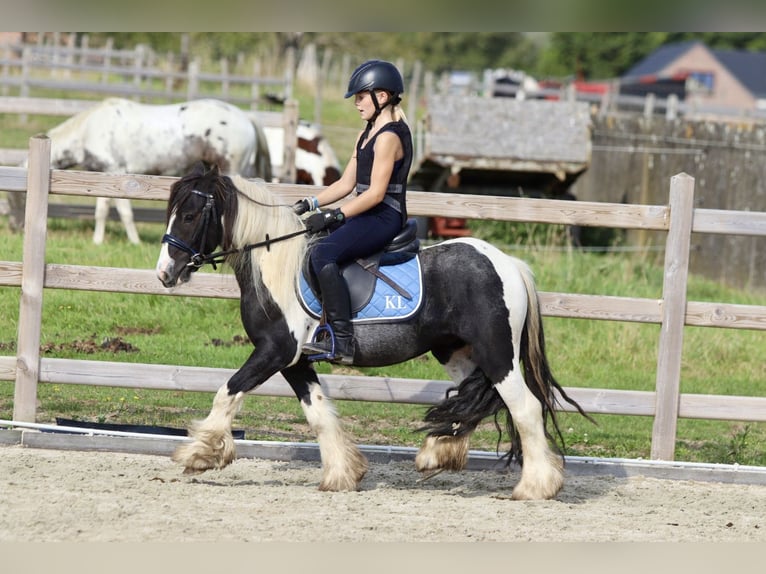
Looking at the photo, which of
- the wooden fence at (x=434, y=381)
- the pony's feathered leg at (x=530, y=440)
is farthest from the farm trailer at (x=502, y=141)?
the pony's feathered leg at (x=530, y=440)

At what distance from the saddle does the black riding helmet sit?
0.79 m

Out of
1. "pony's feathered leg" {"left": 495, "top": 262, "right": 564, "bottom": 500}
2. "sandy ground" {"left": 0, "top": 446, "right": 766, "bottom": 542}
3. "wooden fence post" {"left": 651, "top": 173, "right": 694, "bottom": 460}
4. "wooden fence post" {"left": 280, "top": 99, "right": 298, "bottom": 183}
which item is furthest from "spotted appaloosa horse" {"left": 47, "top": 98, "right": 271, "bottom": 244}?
"pony's feathered leg" {"left": 495, "top": 262, "right": 564, "bottom": 500}

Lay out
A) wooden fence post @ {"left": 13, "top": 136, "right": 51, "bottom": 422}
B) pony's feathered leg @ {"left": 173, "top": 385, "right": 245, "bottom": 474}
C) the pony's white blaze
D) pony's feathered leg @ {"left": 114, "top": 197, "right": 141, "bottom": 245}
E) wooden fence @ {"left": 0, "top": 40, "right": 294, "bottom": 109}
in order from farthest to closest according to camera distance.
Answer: wooden fence @ {"left": 0, "top": 40, "right": 294, "bottom": 109} < pony's feathered leg @ {"left": 114, "top": 197, "right": 141, "bottom": 245} < wooden fence post @ {"left": 13, "top": 136, "right": 51, "bottom": 422} < pony's feathered leg @ {"left": 173, "top": 385, "right": 245, "bottom": 474} < the pony's white blaze

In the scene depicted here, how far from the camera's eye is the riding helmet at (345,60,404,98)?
5605 mm

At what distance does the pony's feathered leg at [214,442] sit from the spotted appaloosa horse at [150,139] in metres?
7.98

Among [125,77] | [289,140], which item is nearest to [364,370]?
[289,140]

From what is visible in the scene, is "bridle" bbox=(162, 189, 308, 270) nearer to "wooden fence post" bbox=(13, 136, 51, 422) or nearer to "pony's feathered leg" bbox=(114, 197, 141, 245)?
"wooden fence post" bbox=(13, 136, 51, 422)

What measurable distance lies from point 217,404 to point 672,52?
248 feet

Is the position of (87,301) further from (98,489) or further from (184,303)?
(98,489)

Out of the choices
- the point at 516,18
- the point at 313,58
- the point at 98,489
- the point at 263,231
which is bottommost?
the point at 98,489

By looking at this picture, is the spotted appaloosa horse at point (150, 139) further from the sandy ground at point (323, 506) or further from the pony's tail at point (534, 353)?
the pony's tail at point (534, 353)

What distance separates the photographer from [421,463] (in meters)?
6.20

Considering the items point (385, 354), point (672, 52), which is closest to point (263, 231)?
point (385, 354)

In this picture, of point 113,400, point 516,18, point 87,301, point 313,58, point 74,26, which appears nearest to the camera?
point 516,18
